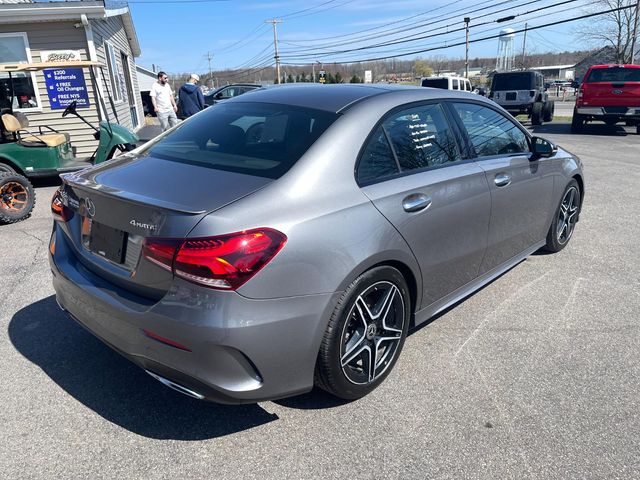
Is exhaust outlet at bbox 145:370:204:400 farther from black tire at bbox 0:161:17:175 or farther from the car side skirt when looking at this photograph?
black tire at bbox 0:161:17:175

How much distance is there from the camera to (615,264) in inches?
191

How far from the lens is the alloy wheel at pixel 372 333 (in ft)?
8.77

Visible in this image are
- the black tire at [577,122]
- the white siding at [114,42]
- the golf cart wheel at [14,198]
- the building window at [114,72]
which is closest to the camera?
the golf cart wheel at [14,198]

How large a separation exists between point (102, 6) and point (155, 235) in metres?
10.1

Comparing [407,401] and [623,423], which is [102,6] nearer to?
[407,401]

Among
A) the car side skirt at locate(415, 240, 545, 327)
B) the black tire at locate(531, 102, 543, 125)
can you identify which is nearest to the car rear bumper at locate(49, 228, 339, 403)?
the car side skirt at locate(415, 240, 545, 327)

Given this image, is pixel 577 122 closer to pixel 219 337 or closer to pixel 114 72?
pixel 114 72

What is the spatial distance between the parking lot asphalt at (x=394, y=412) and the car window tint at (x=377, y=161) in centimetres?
122

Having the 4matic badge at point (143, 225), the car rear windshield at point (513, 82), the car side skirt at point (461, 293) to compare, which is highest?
the 4matic badge at point (143, 225)

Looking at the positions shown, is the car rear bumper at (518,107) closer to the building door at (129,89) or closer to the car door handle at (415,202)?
the building door at (129,89)

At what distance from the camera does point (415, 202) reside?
9.52ft

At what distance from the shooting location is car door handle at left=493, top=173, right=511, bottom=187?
3.66m

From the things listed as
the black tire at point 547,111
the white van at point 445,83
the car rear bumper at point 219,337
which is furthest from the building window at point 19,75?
the black tire at point 547,111

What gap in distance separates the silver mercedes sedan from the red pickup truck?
558 inches
